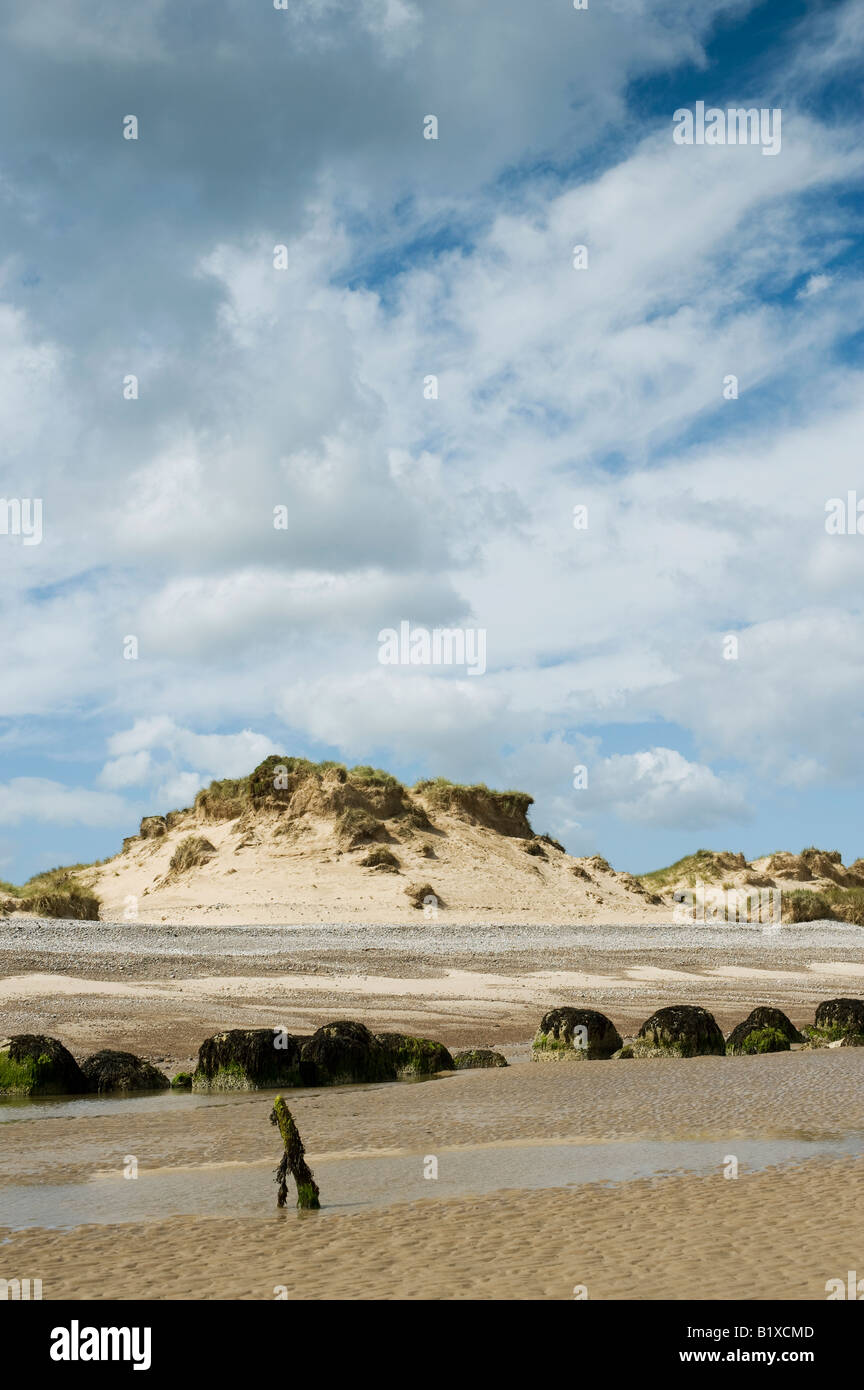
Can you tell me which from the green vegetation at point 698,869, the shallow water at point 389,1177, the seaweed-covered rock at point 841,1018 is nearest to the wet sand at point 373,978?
the seaweed-covered rock at point 841,1018

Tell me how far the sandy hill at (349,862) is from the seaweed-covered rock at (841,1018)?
2183cm

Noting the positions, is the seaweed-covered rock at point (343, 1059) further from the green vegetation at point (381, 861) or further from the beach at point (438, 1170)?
the green vegetation at point (381, 861)

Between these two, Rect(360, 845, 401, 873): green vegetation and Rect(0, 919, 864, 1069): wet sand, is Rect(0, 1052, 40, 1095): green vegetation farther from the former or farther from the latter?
Rect(360, 845, 401, 873): green vegetation

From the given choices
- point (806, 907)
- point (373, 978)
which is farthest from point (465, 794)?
point (373, 978)

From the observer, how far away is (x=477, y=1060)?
56.0 feet

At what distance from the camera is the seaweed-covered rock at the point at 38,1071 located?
14732mm

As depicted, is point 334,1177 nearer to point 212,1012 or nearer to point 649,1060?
point 649,1060

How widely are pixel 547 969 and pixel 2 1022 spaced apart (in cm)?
1565

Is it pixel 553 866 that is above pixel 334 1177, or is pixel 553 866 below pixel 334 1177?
above

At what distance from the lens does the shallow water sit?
332 inches

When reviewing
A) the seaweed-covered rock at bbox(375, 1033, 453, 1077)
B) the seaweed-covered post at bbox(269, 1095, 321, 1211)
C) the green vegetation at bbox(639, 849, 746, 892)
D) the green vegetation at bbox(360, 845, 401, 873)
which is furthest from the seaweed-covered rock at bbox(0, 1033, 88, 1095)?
the green vegetation at bbox(639, 849, 746, 892)
